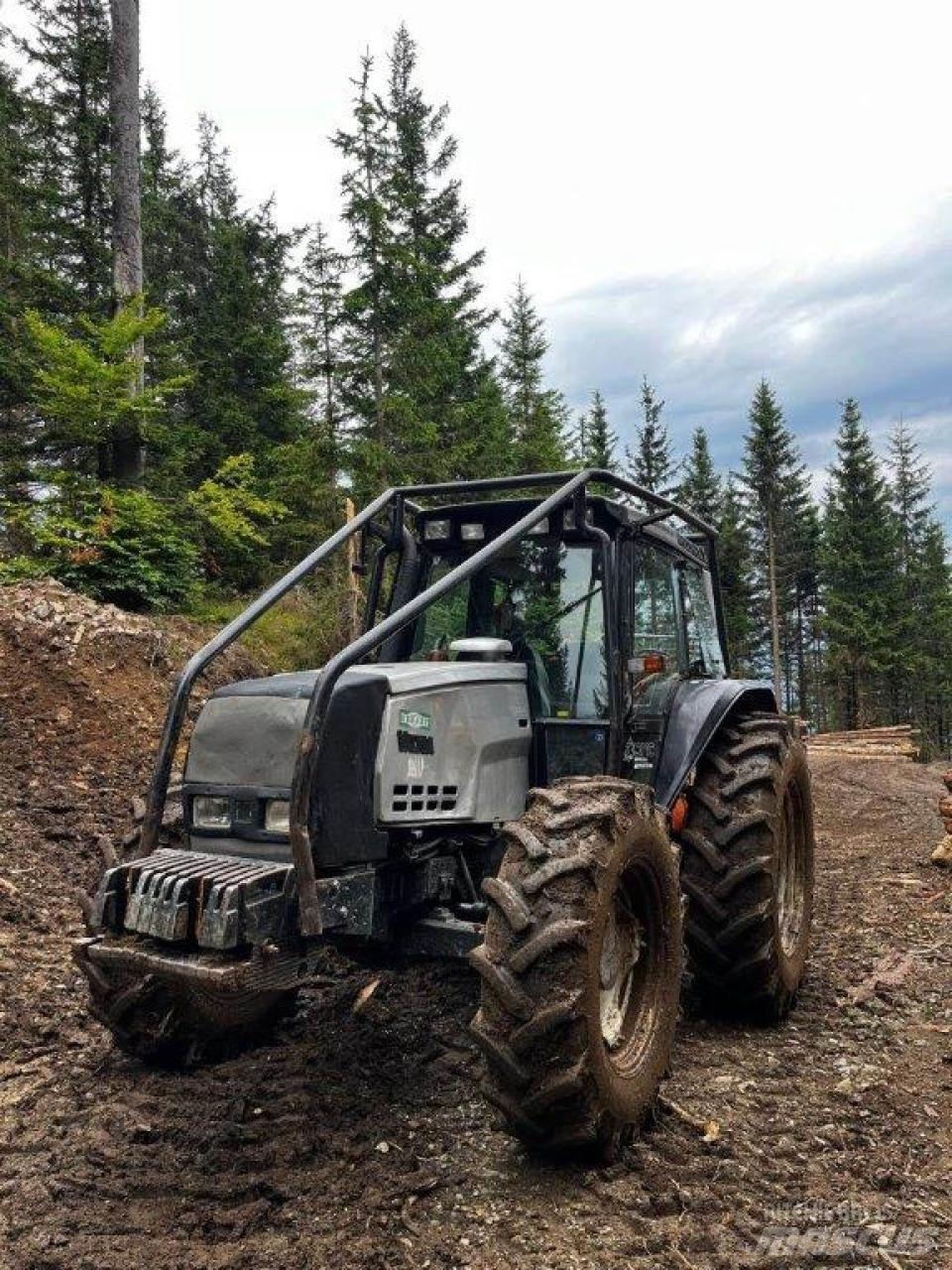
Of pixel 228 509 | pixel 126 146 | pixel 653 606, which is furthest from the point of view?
pixel 126 146

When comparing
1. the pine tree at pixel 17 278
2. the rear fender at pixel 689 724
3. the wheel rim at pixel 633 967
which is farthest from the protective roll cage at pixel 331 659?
the pine tree at pixel 17 278

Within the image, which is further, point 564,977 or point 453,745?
point 453,745

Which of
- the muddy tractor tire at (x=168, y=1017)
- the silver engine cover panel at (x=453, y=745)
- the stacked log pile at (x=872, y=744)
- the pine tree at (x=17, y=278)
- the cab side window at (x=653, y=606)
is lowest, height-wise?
the stacked log pile at (x=872, y=744)

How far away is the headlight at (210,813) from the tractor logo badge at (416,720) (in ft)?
2.41

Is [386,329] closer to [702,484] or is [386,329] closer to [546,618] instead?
[546,618]

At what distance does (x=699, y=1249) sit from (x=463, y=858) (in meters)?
1.64

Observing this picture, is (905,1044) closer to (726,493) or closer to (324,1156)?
(324,1156)

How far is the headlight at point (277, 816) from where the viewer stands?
11.5 feet

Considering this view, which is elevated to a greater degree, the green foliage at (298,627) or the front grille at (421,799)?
the green foliage at (298,627)

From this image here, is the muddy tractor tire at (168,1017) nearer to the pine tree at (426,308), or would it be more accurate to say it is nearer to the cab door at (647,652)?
the cab door at (647,652)

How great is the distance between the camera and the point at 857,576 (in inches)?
1505

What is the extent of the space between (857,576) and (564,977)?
38.4m

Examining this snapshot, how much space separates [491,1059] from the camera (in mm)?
3002

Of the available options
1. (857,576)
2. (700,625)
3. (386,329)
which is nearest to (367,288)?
(386,329)
